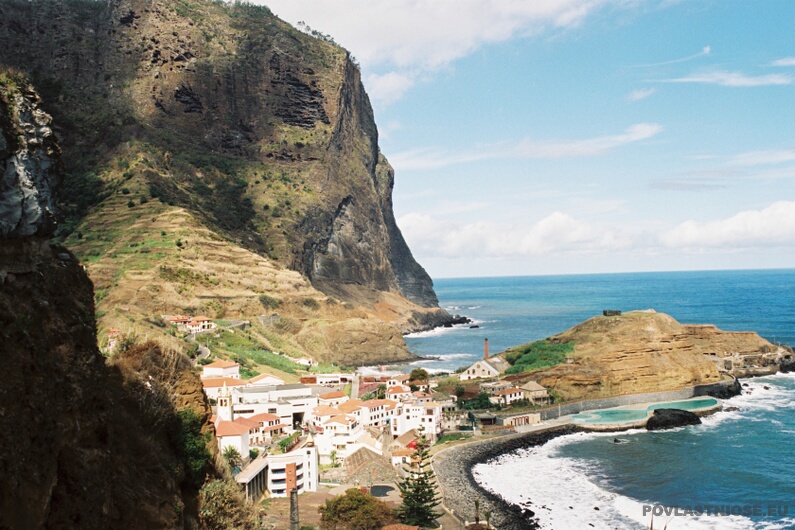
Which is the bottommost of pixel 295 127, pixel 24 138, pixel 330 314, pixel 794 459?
pixel 794 459

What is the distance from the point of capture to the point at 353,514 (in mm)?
39281

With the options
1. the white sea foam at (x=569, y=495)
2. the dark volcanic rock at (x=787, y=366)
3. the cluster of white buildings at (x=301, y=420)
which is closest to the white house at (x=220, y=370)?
the cluster of white buildings at (x=301, y=420)

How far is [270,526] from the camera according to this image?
36.9 m

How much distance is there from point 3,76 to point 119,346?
10.4m

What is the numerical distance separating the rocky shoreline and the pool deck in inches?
77.0

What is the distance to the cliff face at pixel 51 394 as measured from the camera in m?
12.1

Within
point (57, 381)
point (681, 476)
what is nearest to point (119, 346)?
point (57, 381)

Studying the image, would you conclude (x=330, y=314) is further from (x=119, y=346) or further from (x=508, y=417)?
(x=119, y=346)

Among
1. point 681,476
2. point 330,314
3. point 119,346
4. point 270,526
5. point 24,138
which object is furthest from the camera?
point 330,314

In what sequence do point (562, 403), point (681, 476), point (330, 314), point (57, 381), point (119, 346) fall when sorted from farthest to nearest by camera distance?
point (330, 314), point (562, 403), point (681, 476), point (119, 346), point (57, 381)

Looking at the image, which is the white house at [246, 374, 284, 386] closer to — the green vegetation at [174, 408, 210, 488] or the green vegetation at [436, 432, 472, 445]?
the green vegetation at [436, 432, 472, 445]

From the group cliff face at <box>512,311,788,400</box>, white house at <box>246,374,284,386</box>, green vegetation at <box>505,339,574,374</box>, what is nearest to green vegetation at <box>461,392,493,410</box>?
cliff face at <box>512,311,788,400</box>

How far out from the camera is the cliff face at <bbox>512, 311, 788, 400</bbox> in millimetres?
78125

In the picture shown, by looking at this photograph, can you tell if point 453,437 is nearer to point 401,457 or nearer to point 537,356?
point 401,457
